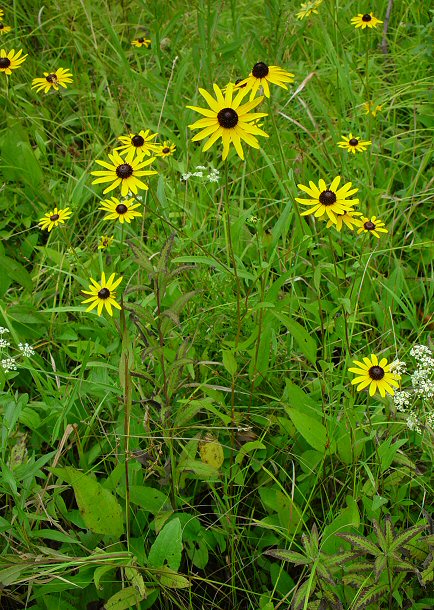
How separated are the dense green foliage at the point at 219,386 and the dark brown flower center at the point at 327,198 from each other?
0.06 m

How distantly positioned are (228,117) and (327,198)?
0.31 meters

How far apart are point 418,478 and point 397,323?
589mm

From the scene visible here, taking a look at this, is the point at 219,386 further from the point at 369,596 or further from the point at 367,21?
the point at 367,21

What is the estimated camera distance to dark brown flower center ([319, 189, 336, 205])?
4.52 ft

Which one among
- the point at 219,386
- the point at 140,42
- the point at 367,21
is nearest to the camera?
the point at 219,386

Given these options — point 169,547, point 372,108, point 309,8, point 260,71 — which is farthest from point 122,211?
point 309,8

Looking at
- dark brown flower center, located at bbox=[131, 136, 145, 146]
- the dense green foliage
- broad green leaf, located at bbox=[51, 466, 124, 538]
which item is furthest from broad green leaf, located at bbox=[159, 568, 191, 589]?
dark brown flower center, located at bbox=[131, 136, 145, 146]

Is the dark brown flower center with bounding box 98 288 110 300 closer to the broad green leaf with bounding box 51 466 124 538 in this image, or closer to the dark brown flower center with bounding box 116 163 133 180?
the dark brown flower center with bounding box 116 163 133 180

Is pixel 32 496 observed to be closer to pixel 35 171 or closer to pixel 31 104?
pixel 35 171

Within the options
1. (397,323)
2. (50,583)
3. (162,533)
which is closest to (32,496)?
(50,583)

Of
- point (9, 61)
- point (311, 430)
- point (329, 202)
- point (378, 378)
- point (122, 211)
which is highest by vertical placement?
point (9, 61)

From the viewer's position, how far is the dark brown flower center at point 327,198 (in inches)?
54.3

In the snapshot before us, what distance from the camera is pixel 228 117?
1.20m

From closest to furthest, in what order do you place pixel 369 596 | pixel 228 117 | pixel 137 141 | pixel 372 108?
pixel 369 596, pixel 228 117, pixel 137 141, pixel 372 108
